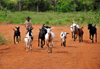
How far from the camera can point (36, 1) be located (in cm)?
5056

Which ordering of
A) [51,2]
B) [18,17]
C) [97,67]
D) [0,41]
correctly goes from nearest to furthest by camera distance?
[97,67], [0,41], [18,17], [51,2]

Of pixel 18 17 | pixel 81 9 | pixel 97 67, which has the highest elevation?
pixel 81 9

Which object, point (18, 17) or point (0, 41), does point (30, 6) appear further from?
point (0, 41)

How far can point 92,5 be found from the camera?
5119 centimetres

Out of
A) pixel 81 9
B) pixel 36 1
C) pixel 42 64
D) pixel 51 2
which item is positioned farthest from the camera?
pixel 51 2

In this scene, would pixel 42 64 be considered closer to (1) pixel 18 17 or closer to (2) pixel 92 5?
(1) pixel 18 17

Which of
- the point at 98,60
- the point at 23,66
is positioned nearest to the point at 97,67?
the point at 98,60

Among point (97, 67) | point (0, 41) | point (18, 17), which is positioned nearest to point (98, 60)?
point (97, 67)

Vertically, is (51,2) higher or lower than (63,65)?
higher

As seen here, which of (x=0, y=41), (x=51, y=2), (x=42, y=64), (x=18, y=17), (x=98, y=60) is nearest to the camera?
(x=42, y=64)

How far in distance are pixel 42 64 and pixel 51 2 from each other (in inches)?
2127

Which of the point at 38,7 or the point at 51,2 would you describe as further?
the point at 51,2

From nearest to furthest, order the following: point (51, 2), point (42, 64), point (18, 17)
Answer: point (42, 64)
point (18, 17)
point (51, 2)

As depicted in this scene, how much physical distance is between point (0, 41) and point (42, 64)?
7.14 metres
